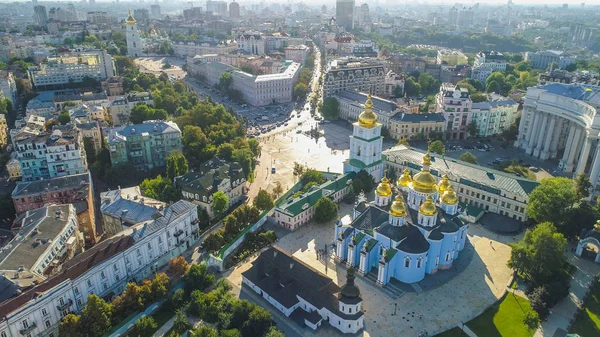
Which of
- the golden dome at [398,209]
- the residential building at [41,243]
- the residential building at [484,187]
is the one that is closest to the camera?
the residential building at [41,243]

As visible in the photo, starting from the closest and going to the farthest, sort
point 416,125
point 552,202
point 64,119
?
point 552,202 → point 64,119 → point 416,125

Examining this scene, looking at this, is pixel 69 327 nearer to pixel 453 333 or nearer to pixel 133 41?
pixel 453 333

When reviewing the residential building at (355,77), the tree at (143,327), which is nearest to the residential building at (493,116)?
the residential building at (355,77)

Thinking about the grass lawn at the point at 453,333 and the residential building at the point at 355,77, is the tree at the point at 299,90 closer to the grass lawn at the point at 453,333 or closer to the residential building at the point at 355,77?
the residential building at the point at 355,77

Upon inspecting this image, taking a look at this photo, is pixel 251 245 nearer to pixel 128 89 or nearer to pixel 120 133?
pixel 120 133

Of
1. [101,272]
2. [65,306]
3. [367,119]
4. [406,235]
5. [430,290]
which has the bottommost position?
[430,290]

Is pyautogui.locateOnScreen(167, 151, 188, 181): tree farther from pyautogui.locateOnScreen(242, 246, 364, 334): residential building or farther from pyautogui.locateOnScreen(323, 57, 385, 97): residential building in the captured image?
pyautogui.locateOnScreen(323, 57, 385, 97): residential building

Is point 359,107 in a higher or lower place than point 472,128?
higher

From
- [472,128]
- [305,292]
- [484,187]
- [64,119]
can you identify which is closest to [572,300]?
[484,187]
